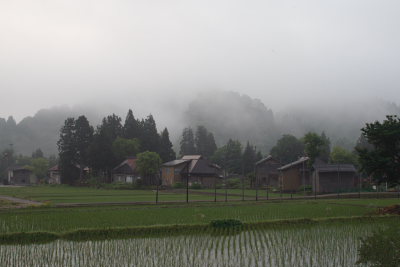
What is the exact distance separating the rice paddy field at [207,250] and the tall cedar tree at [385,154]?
33.9 ft

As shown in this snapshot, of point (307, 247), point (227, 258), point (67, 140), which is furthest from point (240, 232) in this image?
point (67, 140)

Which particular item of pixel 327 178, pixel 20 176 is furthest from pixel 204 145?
pixel 327 178

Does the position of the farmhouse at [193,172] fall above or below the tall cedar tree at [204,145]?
below

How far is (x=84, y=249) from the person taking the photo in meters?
14.9

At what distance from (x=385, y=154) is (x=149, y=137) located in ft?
244

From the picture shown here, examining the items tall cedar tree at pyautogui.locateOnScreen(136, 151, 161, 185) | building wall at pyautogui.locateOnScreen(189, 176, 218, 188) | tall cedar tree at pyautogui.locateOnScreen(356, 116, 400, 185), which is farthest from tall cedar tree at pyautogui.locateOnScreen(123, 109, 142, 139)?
tall cedar tree at pyautogui.locateOnScreen(356, 116, 400, 185)

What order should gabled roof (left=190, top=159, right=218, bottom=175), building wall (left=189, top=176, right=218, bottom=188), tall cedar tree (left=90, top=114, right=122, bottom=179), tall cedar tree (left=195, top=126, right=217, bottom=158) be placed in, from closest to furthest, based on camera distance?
1. gabled roof (left=190, top=159, right=218, bottom=175)
2. building wall (left=189, top=176, right=218, bottom=188)
3. tall cedar tree (left=90, top=114, right=122, bottom=179)
4. tall cedar tree (left=195, top=126, right=217, bottom=158)

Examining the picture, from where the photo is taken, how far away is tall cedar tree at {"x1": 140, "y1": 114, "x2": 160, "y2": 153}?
97312mm

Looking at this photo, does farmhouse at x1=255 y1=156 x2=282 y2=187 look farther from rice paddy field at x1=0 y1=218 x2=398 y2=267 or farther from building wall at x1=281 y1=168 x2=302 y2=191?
rice paddy field at x1=0 y1=218 x2=398 y2=267

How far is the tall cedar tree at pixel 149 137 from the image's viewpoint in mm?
97312

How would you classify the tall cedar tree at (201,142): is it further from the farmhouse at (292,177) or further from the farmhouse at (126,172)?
the farmhouse at (292,177)

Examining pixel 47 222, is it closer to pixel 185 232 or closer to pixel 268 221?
pixel 185 232

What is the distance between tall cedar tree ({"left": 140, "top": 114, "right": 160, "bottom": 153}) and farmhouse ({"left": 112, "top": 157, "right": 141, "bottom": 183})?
9.93 m

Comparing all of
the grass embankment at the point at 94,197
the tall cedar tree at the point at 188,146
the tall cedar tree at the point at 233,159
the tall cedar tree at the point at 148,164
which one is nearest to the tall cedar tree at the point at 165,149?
the tall cedar tree at the point at 233,159
